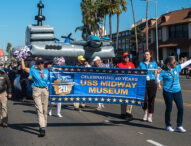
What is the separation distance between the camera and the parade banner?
7.39 m

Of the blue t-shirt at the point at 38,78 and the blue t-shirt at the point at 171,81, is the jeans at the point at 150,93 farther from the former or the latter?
the blue t-shirt at the point at 38,78

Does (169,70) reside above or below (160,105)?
above

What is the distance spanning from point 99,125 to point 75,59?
844 cm

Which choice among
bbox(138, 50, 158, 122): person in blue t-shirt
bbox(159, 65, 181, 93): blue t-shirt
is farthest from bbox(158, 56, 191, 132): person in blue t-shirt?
bbox(138, 50, 158, 122): person in blue t-shirt

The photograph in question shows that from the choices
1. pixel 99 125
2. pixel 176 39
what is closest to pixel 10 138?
pixel 99 125

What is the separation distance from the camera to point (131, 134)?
6.77 meters

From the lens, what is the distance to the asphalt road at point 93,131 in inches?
241

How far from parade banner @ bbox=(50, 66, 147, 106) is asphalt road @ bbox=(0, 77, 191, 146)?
2.36 ft

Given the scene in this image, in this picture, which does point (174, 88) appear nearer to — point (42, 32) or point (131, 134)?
point (131, 134)

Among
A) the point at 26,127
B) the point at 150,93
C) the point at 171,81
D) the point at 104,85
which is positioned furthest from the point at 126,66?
the point at 26,127

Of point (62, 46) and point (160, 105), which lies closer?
point (160, 105)

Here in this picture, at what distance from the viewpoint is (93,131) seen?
714cm

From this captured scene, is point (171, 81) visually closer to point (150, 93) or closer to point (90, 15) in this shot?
point (150, 93)

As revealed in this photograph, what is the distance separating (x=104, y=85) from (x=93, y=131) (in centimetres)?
119
